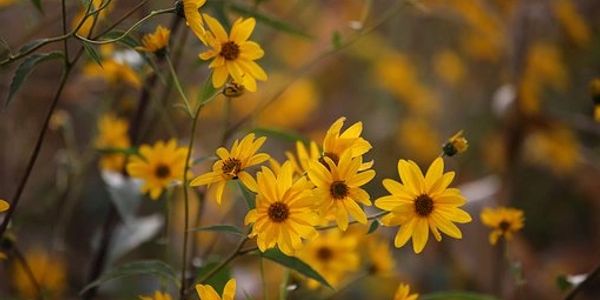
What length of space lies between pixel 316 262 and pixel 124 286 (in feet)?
1.33

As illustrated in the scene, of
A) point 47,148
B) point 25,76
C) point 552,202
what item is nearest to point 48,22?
point 25,76

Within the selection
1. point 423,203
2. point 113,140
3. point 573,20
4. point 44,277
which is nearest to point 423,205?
point 423,203

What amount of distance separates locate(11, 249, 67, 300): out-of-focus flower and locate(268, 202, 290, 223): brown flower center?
545 millimetres

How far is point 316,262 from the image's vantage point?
0.88m

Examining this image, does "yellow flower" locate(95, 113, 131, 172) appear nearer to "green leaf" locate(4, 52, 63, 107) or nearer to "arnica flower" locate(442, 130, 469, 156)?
"green leaf" locate(4, 52, 63, 107)

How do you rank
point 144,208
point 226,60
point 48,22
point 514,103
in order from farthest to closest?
point 144,208, point 514,103, point 48,22, point 226,60

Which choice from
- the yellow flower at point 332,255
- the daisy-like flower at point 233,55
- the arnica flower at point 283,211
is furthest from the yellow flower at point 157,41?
the yellow flower at point 332,255

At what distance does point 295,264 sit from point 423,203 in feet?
0.42

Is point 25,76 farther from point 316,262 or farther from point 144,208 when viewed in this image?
point 144,208

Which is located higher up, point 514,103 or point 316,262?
point 514,103

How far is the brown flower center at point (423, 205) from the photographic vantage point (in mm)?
618

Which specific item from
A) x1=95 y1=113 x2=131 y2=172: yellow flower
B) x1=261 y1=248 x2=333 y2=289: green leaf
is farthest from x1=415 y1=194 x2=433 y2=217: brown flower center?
x1=95 y1=113 x2=131 y2=172: yellow flower

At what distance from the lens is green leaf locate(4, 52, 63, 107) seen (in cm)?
64

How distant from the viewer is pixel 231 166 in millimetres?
611
